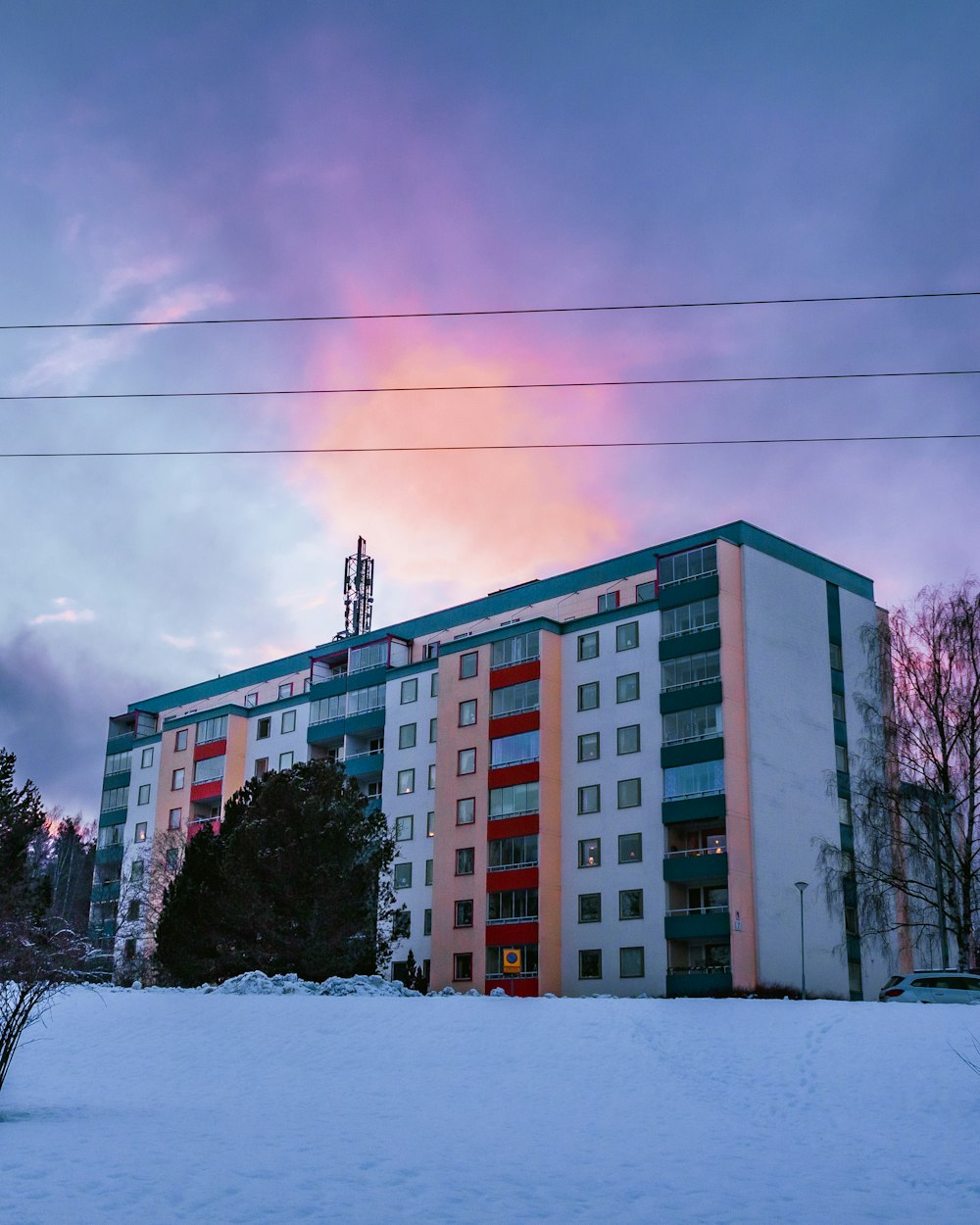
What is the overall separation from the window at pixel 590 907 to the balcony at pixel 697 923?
14.7ft

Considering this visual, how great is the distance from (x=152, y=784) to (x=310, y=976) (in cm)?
5157

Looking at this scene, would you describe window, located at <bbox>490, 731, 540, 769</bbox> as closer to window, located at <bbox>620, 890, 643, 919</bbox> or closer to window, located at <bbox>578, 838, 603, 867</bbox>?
window, located at <bbox>578, 838, 603, 867</bbox>

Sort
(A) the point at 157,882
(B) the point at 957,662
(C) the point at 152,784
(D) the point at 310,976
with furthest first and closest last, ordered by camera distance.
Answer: (C) the point at 152,784 < (A) the point at 157,882 < (B) the point at 957,662 < (D) the point at 310,976

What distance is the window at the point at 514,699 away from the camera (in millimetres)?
71000

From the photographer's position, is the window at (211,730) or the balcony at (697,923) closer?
the balcony at (697,923)

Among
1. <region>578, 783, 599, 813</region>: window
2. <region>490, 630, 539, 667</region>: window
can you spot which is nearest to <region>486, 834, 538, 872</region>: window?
<region>578, 783, 599, 813</region>: window

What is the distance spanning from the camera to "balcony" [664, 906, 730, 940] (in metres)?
60.0

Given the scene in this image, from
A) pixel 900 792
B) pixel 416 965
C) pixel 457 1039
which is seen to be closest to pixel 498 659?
pixel 416 965

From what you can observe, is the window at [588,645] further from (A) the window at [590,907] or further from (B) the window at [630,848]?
(A) the window at [590,907]

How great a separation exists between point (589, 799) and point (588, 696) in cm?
553

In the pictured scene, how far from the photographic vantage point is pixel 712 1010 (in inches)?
1463

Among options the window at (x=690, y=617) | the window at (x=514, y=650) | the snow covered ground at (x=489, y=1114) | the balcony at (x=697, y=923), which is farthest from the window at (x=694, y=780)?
the snow covered ground at (x=489, y=1114)

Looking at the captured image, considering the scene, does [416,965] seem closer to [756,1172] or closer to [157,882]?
[157,882]

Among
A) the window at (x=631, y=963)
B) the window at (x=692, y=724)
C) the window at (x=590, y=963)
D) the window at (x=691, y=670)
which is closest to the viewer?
the window at (x=631, y=963)
